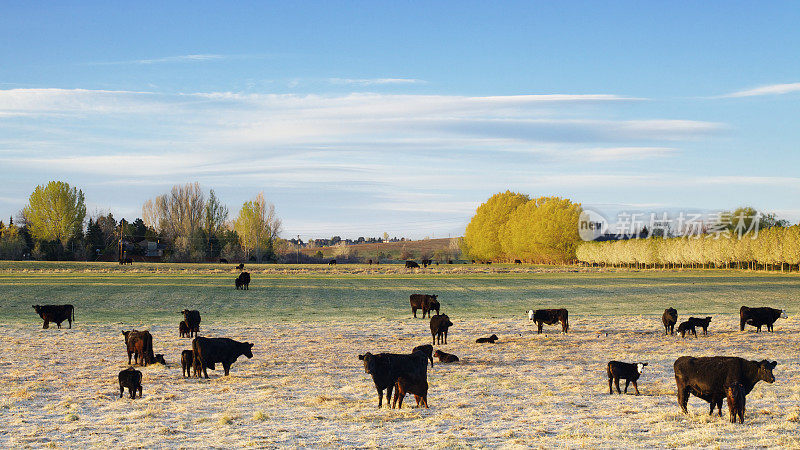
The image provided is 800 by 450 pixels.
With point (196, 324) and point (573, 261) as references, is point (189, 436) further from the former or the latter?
point (573, 261)

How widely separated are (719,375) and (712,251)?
105572 millimetres

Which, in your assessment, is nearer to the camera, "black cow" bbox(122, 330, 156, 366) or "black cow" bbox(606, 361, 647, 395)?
"black cow" bbox(606, 361, 647, 395)

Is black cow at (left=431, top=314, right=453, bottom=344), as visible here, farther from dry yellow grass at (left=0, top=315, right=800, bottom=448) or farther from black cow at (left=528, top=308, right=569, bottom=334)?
black cow at (left=528, top=308, right=569, bottom=334)

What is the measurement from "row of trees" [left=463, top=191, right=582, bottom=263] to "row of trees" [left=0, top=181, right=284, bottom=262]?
147 feet

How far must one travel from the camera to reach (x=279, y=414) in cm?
1264

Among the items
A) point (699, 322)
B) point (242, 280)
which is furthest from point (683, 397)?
point (242, 280)

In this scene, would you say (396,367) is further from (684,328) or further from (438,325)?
(684,328)

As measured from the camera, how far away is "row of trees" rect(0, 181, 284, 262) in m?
131

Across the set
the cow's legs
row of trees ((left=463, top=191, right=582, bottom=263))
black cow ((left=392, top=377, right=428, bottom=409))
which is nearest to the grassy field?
the cow's legs

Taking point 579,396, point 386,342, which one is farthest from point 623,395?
point 386,342

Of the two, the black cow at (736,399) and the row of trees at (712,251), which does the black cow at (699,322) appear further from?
the row of trees at (712,251)

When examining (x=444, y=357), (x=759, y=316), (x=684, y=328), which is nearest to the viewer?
(x=444, y=357)

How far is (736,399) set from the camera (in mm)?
11758

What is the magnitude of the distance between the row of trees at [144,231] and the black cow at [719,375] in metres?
130
